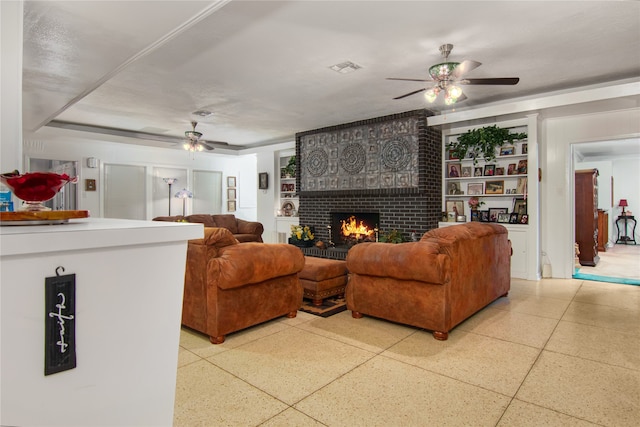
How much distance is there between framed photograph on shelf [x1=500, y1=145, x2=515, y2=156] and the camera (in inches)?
222

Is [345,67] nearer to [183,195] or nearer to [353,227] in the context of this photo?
[353,227]

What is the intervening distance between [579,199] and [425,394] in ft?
20.0

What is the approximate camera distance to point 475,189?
6102 millimetres

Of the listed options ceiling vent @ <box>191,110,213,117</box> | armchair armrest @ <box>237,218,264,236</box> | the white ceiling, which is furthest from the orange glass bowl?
armchair armrest @ <box>237,218,264,236</box>

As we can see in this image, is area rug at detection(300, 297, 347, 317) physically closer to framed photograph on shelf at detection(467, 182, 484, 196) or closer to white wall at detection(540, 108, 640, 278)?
framed photograph on shelf at detection(467, 182, 484, 196)

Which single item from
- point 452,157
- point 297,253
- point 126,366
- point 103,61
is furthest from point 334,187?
point 126,366

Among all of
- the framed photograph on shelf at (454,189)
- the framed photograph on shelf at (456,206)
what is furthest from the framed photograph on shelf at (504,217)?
the framed photograph on shelf at (454,189)

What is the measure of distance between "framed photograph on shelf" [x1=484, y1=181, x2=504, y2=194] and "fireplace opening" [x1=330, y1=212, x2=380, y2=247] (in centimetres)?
181

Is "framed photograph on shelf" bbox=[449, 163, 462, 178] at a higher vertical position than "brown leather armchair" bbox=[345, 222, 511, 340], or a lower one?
higher

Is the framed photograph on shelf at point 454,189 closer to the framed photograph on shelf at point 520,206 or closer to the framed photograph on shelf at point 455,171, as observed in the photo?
the framed photograph on shelf at point 455,171

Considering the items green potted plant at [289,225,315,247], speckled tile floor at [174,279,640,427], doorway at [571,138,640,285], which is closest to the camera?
speckled tile floor at [174,279,640,427]

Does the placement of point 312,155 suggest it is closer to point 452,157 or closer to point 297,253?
point 452,157

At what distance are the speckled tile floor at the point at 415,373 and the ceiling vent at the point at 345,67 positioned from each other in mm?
2631

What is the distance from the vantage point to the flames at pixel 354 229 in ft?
22.2
